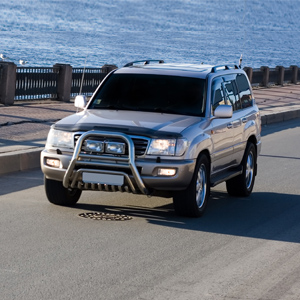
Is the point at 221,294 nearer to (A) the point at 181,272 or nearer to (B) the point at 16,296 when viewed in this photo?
(A) the point at 181,272

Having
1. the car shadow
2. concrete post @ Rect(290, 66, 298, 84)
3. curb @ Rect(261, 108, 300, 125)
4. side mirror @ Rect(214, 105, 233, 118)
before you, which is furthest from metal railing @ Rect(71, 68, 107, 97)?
concrete post @ Rect(290, 66, 298, 84)

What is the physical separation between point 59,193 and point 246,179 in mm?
2773

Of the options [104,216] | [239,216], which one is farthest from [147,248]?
[239,216]

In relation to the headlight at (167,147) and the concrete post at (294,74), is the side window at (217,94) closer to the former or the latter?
the headlight at (167,147)

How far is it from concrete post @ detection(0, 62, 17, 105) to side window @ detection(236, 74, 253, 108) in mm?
10887

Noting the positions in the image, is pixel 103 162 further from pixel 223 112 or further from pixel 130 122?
pixel 223 112

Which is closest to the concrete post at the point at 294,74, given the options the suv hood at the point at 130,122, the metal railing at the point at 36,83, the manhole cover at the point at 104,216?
the metal railing at the point at 36,83

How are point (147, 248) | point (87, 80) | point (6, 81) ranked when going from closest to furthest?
point (147, 248)
point (6, 81)
point (87, 80)

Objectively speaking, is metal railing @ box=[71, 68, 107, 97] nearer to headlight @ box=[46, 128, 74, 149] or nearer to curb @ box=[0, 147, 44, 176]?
curb @ box=[0, 147, 44, 176]

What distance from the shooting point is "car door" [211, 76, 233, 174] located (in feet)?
34.0

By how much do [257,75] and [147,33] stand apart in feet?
485

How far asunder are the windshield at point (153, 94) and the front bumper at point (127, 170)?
1.19m

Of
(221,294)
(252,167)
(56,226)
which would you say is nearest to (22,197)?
(56,226)

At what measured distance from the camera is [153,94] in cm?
1062
